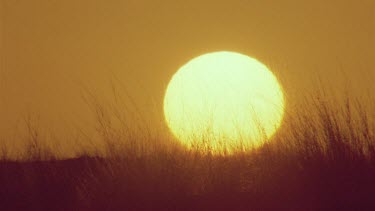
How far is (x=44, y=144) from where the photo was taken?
195 inches

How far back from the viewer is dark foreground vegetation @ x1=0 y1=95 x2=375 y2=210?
328 cm

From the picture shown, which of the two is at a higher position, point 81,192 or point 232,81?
point 232,81

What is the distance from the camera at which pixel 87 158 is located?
4.52 meters

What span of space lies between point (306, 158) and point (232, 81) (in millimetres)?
1498

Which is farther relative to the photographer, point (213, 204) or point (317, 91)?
point (317, 91)

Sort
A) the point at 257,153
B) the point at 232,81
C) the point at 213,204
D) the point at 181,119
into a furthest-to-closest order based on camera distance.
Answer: the point at 232,81, the point at 181,119, the point at 257,153, the point at 213,204

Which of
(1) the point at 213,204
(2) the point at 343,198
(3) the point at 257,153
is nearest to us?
(2) the point at 343,198

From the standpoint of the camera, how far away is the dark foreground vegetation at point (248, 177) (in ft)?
10.8

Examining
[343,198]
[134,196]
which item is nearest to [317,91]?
[343,198]

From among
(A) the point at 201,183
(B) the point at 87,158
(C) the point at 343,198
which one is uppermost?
(B) the point at 87,158

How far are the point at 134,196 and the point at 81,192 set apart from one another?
49 cm

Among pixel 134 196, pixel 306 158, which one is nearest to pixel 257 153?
pixel 306 158

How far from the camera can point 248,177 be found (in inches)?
142

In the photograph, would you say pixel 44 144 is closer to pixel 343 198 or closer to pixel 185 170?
Answer: pixel 185 170
